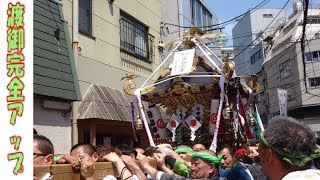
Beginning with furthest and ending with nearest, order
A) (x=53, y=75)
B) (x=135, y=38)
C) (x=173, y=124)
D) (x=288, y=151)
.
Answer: (x=135, y=38) → (x=173, y=124) → (x=53, y=75) → (x=288, y=151)

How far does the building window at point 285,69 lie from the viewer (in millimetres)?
33134

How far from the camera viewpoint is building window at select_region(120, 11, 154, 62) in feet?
38.9

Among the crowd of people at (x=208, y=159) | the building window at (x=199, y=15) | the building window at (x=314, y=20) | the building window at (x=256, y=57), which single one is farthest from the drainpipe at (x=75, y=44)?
the building window at (x=256, y=57)

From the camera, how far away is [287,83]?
109 feet

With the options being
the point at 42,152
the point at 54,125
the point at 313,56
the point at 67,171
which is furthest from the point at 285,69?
the point at 67,171

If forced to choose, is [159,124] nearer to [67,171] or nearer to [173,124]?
[173,124]

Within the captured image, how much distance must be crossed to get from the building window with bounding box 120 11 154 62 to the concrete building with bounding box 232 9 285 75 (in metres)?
28.9

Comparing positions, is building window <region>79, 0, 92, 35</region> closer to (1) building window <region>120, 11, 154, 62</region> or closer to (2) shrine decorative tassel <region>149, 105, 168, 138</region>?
(1) building window <region>120, 11, 154, 62</region>

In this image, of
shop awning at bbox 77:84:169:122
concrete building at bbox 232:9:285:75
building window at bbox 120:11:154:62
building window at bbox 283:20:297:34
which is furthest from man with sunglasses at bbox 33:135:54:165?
concrete building at bbox 232:9:285:75

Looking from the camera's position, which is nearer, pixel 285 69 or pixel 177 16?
pixel 177 16

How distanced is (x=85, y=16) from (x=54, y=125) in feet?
11.9

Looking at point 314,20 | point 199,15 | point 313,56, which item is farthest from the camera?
point 314,20

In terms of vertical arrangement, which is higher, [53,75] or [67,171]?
[53,75]

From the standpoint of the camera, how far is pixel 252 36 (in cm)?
4325
